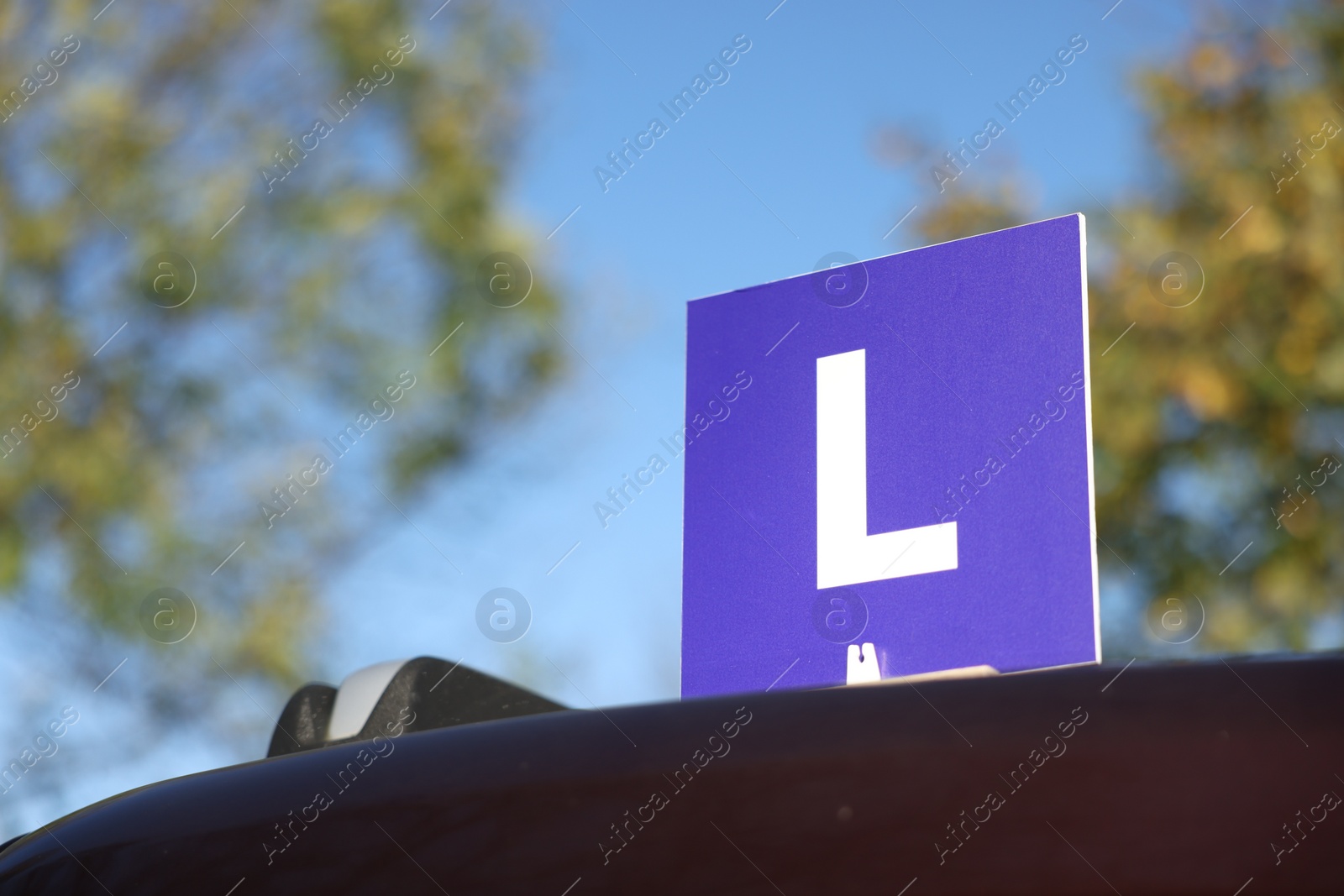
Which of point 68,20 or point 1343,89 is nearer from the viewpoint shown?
point 1343,89

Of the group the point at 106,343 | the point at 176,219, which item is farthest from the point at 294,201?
the point at 106,343

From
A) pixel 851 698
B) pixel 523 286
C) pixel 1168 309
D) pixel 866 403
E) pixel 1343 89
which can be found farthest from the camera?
pixel 523 286

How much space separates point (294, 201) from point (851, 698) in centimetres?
750

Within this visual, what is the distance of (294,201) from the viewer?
7914mm

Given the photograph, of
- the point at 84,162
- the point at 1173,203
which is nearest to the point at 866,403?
the point at 1173,203

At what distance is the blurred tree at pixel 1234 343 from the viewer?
21.8 ft

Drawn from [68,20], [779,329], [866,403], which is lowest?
[866,403]

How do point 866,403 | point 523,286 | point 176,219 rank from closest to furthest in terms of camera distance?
point 866,403 < point 176,219 < point 523,286

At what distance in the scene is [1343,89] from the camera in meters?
6.63

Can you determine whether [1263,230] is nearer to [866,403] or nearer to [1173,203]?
[1173,203]

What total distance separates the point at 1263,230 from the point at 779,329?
545 centimetres

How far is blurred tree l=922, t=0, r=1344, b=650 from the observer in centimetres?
665

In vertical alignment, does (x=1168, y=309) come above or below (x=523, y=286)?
below

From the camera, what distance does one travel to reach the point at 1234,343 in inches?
275
